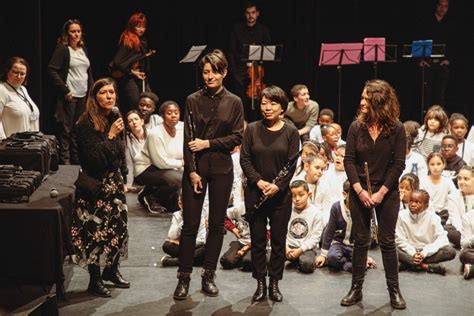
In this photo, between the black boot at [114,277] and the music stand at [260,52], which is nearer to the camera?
the black boot at [114,277]

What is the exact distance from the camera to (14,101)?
6.96 meters

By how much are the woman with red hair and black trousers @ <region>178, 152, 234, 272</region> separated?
470cm

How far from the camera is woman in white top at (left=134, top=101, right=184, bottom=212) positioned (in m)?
8.12

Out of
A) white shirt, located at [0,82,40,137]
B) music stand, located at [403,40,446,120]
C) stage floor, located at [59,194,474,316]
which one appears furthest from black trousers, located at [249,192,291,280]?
music stand, located at [403,40,446,120]

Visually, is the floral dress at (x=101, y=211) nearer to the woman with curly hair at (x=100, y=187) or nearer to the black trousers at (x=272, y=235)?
the woman with curly hair at (x=100, y=187)

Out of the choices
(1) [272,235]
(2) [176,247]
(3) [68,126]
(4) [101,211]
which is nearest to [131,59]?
(3) [68,126]

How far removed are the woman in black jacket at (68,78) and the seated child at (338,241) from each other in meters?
3.66

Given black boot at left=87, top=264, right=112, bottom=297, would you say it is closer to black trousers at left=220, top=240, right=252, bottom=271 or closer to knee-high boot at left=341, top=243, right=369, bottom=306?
black trousers at left=220, top=240, right=252, bottom=271

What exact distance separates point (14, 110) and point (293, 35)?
19.3ft

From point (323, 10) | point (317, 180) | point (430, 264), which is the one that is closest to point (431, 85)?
point (323, 10)

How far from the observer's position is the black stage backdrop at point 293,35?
36.0 feet

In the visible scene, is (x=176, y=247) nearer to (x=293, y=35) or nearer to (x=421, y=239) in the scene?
(x=421, y=239)

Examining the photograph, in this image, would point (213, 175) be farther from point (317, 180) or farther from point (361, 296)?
point (317, 180)

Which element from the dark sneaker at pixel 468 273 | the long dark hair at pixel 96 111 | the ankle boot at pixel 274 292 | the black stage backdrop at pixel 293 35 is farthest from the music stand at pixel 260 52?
the ankle boot at pixel 274 292
